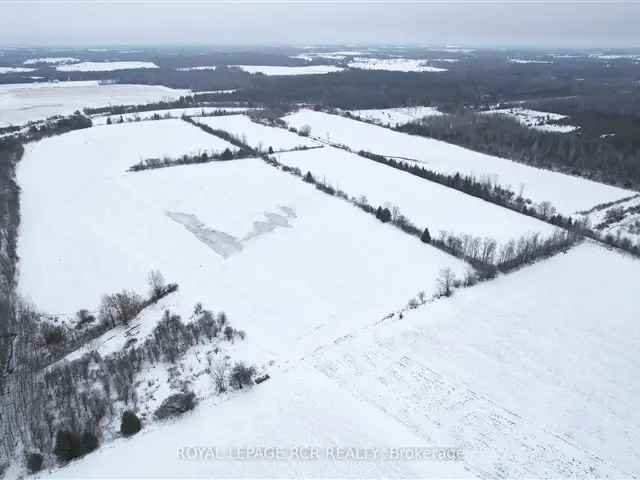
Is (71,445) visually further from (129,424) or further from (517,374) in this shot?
(517,374)

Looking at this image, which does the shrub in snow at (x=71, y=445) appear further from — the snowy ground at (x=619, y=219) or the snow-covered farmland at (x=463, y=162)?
the snow-covered farmland at (x=463, y=162)

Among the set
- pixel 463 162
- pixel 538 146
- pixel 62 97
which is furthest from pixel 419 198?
pixel 62 97

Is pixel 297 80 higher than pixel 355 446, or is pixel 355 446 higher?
pixel 297 80

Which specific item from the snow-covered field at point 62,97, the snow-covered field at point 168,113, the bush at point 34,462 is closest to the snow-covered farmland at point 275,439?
the bush at point 34,462

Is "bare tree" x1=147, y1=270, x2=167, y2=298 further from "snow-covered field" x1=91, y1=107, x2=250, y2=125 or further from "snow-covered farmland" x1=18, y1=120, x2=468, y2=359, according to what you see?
"snow-covered field" x1=91, y1=107, x2=250, y2=125

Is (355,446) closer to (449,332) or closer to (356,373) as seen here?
(356,373)

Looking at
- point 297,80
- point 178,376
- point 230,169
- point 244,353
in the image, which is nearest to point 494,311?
point 244,353
